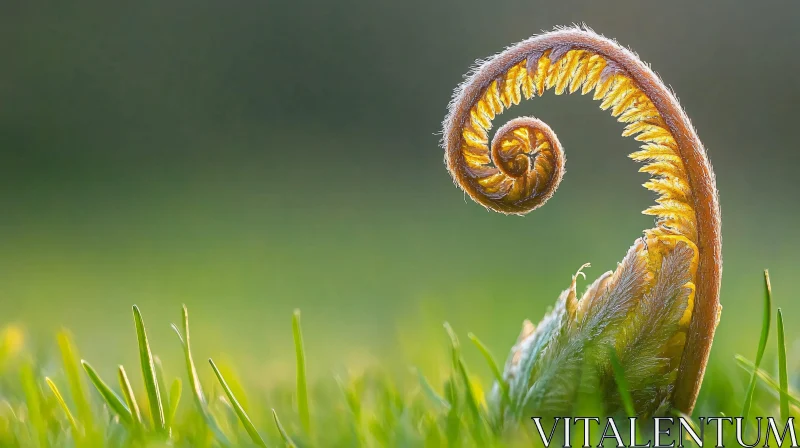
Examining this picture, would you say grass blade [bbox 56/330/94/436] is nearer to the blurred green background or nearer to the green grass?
the green grass

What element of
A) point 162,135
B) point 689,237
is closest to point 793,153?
point 162,135

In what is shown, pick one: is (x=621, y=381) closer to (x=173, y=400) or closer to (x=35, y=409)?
(x=173, y=400)

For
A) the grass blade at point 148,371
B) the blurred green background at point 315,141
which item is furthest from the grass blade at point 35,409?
the blurred green background at point 315,141

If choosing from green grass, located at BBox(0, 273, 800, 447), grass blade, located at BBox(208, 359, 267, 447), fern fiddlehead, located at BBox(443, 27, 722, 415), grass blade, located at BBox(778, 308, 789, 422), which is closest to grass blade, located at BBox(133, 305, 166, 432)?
green grass, located at BBox(0, 273, 800, 447)

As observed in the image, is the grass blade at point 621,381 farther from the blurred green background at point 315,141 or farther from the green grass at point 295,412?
the blurred green background at point 315,141

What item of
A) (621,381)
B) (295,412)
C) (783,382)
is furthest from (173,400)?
(783,382)
